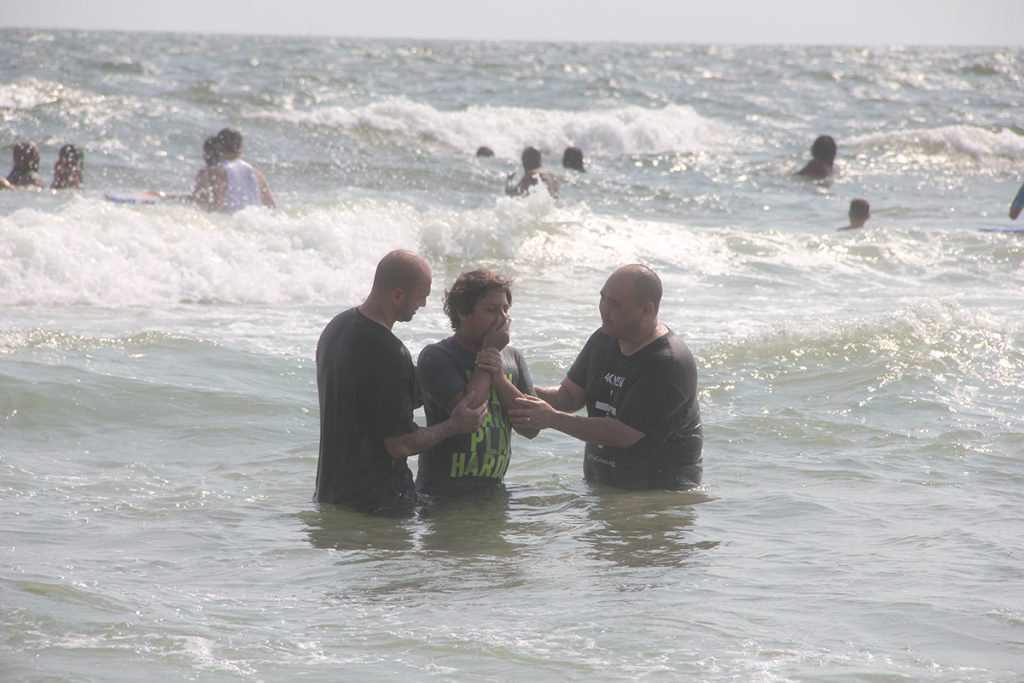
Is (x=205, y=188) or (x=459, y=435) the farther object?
(x=205, y=188)

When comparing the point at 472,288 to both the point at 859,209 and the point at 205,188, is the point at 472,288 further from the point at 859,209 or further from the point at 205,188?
the point at 859,209

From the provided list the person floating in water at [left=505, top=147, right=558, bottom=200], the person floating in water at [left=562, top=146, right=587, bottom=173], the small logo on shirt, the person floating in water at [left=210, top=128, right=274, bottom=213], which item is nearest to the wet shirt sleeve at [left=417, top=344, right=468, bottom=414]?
the small logo on shirt

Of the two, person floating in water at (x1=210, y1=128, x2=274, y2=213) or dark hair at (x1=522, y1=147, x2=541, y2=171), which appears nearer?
person floating in water at (x1=210, y1=128, x2=274, y2=213)

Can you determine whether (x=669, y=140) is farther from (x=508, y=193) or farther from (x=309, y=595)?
(x=309, y=595)

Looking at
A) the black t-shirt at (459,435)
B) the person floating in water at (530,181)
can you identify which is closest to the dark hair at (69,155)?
the person floating in water at (530,181)

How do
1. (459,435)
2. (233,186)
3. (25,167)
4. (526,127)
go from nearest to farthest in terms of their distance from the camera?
(459,435) → (233,186) → (25,167) → (526,127)

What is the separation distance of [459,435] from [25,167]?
45.7 feet

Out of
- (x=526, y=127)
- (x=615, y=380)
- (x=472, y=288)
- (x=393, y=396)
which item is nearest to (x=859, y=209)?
(x=615, y=380)

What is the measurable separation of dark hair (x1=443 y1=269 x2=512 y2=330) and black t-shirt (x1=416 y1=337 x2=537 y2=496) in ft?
0.56

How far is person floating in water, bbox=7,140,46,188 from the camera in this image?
59.0 feet

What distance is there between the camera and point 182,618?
16.1 feet

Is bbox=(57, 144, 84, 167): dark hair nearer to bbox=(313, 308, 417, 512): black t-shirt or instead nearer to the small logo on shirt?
bbox=(313, 308, 417, 512): black t-shirt

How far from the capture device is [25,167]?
709 inches

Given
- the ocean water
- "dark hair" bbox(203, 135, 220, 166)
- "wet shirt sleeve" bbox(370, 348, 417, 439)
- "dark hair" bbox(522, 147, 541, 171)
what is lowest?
the ocean water
